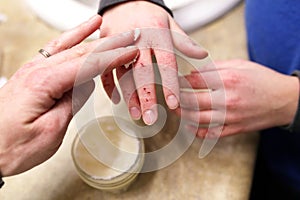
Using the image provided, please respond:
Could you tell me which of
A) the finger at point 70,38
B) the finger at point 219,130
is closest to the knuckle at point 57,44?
the finger at point 70,38

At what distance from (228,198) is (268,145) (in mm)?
223

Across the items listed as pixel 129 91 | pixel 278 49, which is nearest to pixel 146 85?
pixel 129 91

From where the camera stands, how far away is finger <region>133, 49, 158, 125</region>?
0.54 meters

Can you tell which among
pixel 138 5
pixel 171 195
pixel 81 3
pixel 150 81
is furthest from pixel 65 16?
pixel 171 195

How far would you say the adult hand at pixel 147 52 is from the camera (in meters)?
0.55

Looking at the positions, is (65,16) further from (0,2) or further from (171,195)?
(171,195)

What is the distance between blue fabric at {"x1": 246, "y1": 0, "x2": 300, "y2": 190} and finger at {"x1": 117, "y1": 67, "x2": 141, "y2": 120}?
236 millimetres

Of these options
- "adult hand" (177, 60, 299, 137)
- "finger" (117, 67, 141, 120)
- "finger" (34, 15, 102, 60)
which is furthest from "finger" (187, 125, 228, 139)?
"finger" (34, 15, 102, 60)

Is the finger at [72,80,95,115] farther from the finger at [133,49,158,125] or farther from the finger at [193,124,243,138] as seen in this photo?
the finger at [193,124,243,138]

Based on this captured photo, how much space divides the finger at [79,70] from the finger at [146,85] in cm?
5

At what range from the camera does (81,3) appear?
76 cm

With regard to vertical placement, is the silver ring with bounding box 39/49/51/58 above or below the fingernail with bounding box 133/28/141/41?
above

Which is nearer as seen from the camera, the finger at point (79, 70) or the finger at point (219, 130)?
the finger at point (79, 70)

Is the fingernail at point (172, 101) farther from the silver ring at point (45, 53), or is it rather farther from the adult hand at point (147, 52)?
the silver ring at point (45, 53)
